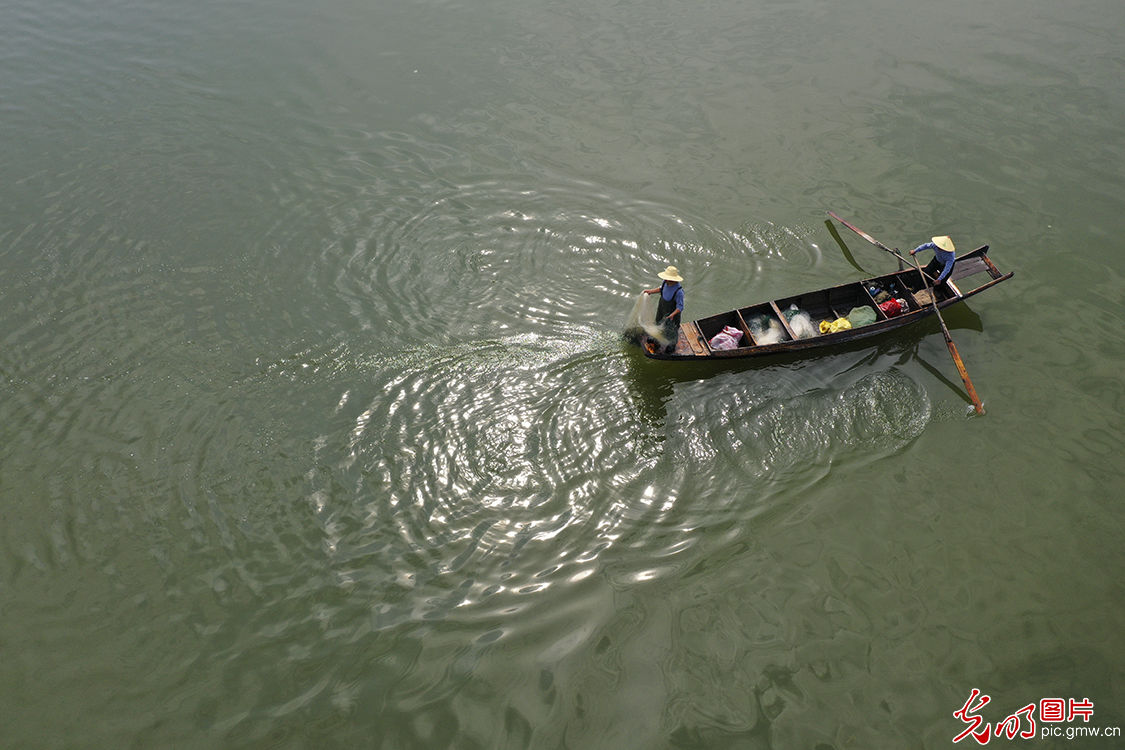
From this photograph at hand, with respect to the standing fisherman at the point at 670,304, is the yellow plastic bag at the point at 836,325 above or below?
below

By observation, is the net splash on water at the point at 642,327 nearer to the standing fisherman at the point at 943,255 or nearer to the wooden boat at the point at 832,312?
the wooden boat at the point at 832,312

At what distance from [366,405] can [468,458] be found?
Answer: 5.50ft

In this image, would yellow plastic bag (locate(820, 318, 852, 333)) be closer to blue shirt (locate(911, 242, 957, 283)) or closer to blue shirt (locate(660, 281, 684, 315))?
blue shirt (locate(911, 242, 957, 283))

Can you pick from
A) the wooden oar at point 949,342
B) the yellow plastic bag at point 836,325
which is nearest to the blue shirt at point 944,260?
the wooden oar at point 949,342

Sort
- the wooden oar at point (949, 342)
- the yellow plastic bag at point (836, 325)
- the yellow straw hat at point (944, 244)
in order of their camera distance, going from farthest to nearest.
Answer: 1. the yellow straw hat at point (944, 244)
2. the yellow plastic bag at point (836, 325)
3. the wooden oar at point (949, 342)

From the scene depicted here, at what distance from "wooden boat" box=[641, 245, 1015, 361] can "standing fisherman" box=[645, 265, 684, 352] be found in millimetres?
223

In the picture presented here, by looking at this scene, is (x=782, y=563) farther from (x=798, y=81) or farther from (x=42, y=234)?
(x=42, y=234)

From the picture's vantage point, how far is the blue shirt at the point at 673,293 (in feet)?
30.9

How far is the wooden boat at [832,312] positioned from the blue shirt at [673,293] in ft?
1.98

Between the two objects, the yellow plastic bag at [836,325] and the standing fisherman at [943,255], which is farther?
the standing fisherman at [943,255]

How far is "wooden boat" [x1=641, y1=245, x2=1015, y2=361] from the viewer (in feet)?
31.9

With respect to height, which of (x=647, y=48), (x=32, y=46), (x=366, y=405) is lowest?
(x=366, y=405)

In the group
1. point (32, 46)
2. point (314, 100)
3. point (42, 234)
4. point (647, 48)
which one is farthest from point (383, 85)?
point (32, 46)

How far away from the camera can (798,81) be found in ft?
51.4
